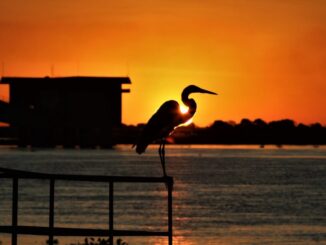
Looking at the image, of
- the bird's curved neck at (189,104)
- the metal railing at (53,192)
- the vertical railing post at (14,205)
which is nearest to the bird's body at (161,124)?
the bird's curved neck at (189,104)

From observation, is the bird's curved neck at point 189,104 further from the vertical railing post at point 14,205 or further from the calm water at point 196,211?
the calm water at point 196,211

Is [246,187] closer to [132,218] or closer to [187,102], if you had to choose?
[132,218]

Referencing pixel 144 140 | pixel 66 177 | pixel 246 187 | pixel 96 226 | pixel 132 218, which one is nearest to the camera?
pixel 66 177

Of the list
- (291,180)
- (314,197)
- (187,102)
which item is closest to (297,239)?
(187,102)

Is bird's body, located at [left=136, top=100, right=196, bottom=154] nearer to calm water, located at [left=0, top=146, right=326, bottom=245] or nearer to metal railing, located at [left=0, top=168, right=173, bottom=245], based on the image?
metal railing, located at [left=0, top=168, right=173, bottom=245]

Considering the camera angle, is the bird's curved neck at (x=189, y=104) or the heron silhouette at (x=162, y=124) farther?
the bird's curved neck at (x=189, y=104)

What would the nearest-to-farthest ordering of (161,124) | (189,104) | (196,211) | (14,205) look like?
1. (14,205)
2. (161,124)
3. (189,104)
4. (196,211)

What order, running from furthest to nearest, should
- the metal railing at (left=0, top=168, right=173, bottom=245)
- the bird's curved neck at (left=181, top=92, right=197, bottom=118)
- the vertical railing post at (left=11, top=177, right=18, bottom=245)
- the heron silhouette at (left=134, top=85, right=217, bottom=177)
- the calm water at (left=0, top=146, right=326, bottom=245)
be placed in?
the calm water at (left=0, top=146, right=326, bottom=245) < the bird's curved neck at (left=181, top=92, right=197, bottom=118) < the heron silhouette at (left=134, top=85, right=217, bottom=177) < the vertical railing post at (left=11, top=177, right=18, bottom=245) < the metal railing at (left=0, top=168, right=173, bottom=245)

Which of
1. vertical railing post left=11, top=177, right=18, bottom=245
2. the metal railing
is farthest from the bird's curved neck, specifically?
vertical railing post left=11, top=177, right=18, bottom=245

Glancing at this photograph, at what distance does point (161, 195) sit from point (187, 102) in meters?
51.4

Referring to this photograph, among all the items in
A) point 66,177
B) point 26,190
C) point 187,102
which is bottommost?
point 66,177

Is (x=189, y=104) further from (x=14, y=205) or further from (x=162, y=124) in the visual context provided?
(x=14, y=205)

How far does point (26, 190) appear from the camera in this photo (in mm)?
71500

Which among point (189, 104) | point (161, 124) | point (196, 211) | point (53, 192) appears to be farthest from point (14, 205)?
point (196, 211)
